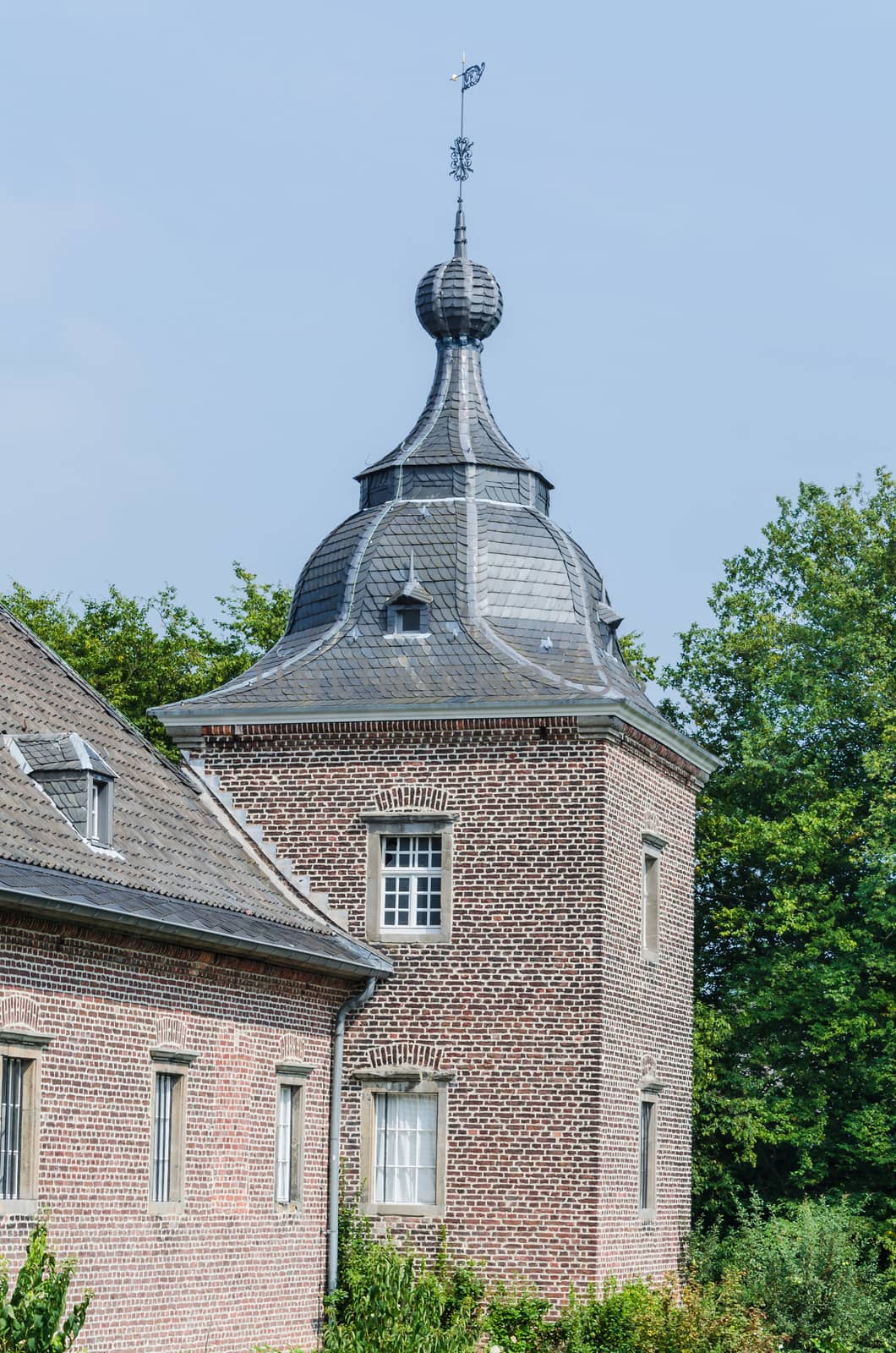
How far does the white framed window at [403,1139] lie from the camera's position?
2453cm

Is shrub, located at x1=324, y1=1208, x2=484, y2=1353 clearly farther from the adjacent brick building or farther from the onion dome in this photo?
the onion dome

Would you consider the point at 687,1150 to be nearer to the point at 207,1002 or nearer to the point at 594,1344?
the point at 594,1344

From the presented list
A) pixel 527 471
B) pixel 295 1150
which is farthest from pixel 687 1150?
pixel 527 471

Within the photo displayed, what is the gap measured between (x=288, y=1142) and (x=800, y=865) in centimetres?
1397

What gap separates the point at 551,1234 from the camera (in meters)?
24.0

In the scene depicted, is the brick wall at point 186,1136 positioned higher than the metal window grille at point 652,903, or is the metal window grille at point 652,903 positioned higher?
the metal window grille at point 652,903

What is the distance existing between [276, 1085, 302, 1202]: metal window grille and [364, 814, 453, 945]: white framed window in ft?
7.28

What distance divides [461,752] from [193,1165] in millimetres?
6089

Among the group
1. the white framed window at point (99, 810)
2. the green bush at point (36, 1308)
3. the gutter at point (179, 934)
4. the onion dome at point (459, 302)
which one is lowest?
the green bush at point (36, 1308)

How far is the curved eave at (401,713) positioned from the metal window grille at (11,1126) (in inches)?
309

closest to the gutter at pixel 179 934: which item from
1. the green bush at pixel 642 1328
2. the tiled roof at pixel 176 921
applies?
the tiled roof at pixel 176 921

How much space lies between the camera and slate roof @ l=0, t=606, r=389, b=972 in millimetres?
18969

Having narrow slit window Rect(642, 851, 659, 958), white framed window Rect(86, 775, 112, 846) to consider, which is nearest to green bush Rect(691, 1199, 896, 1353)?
narrow slit window Rect(642, 851, 659, 958)

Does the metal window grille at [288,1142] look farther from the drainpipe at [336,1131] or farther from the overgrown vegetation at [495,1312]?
the overgrown vegetation at [495,1312]
